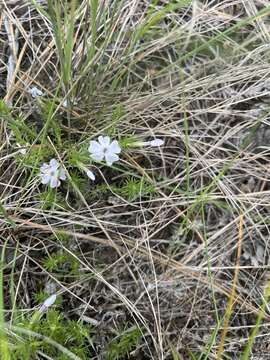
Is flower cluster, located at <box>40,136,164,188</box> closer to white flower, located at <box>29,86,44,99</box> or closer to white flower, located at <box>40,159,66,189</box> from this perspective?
white flower, located at <box>40,159,66,189</box>

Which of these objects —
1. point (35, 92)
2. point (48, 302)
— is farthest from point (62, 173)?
point (48, 302)

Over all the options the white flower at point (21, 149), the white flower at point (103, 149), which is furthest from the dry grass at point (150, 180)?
the white flower at point (103, 149)

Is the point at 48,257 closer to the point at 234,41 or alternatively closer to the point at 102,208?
the point at 102,208

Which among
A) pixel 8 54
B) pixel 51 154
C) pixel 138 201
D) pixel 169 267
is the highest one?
pixel 8 54

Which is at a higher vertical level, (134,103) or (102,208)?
(134,103)

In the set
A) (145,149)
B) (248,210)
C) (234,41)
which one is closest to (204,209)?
(248,210)

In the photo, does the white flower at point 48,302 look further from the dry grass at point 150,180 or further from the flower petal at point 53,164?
the flower petal at point 53,164

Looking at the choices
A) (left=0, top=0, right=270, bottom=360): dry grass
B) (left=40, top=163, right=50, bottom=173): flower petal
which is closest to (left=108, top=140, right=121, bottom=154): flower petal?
(left=0, top=0, right=270, bottom=360): dry grass

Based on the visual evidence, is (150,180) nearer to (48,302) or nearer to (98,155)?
(98,155)
